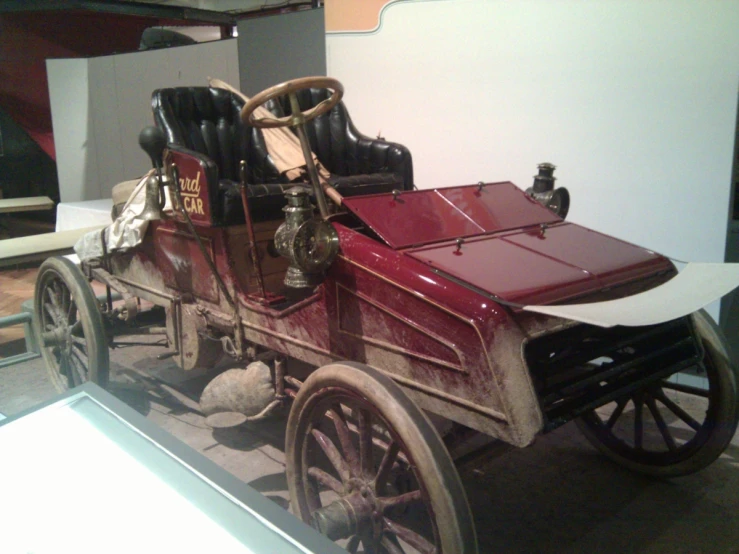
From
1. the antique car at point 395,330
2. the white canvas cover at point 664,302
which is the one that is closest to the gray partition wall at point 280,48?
the antique car at point 395,330

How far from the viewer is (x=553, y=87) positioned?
356cm

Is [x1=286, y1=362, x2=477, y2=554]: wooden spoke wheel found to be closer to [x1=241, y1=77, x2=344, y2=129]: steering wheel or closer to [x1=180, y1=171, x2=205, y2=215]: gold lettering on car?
[x1=241, y1=77, x2=344, y2=129]: steering wheel

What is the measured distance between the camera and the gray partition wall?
15.5 ft

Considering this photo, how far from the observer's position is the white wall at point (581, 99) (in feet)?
10.3

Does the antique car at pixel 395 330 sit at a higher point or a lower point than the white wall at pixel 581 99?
lower

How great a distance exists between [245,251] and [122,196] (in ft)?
3.64

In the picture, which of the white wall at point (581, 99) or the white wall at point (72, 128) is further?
the white wall at point (72, 128)

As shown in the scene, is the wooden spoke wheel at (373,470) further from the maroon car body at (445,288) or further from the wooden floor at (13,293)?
the wooden floor at (13,293)

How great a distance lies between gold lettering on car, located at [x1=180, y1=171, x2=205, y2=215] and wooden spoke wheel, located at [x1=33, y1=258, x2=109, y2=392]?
0.77 m

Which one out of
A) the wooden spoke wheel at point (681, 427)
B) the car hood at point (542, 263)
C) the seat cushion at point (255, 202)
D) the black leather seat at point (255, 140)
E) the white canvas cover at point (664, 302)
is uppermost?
Result: the black leather seat at point (255, 140)

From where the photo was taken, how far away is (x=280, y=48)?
4.96 m

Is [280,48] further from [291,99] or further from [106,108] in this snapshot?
[291,99]

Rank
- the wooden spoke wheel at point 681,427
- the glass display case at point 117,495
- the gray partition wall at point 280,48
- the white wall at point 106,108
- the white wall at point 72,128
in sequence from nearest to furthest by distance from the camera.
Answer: the glass display case at point 117,495
the wooden spoke wheel at point 681,427
the gray partition wall at point 280,48
the white wall at point 106,108
the white wall at point 72,128

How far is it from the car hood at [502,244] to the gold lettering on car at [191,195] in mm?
783
